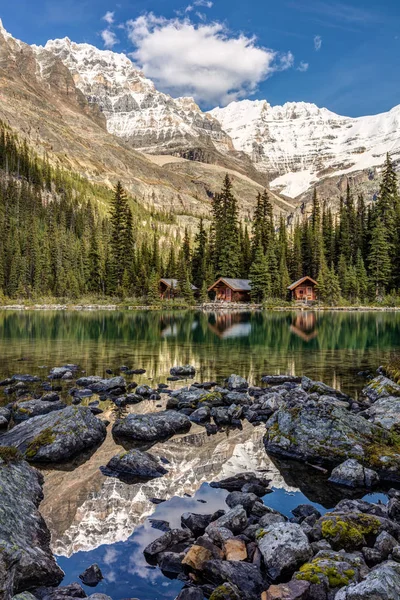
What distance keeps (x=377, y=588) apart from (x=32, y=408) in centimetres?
1174

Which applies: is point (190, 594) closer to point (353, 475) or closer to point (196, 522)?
point (196, 522)

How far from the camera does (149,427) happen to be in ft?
41.6

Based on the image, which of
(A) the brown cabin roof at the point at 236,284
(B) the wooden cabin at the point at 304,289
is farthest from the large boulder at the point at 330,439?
(B) the wooden cabin at the point at 304,289

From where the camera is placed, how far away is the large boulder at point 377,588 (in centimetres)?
509

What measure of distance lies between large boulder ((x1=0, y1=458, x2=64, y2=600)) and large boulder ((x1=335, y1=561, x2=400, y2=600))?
3.99m

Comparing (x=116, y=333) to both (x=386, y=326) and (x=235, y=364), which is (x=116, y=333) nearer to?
(x=235, y=364)

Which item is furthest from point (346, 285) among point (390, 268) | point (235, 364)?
point (235, 364)

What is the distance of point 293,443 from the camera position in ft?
37.7

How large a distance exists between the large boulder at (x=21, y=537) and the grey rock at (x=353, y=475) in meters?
6.07

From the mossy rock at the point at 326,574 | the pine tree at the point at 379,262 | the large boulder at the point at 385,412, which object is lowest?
the mossy rock at the point at 326,574

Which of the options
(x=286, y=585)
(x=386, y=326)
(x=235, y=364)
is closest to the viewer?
(x=286, y=585)

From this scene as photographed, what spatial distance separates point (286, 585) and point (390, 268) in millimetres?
81108

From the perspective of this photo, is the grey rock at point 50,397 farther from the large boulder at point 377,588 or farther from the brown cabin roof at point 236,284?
the brown cabin roof at point 236,284

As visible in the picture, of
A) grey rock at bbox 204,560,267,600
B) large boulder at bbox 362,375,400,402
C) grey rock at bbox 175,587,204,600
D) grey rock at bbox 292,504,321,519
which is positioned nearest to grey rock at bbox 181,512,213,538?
grey rock at bbox 204,560,267,600
